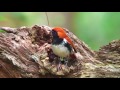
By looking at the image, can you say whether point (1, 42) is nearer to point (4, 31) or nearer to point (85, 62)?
point (4, 31)

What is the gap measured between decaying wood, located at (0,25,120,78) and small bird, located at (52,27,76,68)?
0.19 ft

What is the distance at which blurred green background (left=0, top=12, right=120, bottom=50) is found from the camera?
2869mm

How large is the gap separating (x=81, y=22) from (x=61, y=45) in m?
0.98

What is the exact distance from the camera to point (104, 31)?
2928 mm

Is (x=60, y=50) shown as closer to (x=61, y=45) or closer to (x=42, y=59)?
(x=61, y=45)

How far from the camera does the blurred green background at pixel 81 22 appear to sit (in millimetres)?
2869

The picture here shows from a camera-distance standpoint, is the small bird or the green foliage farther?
the green foliage

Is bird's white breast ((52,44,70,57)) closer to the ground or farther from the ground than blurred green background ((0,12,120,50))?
closer to the ground

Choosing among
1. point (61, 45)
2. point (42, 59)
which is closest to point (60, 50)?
point (61, 45)

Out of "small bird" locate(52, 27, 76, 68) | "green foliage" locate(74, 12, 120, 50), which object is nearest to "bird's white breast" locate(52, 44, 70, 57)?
"small bird" locate(52, 27, 76, 68)

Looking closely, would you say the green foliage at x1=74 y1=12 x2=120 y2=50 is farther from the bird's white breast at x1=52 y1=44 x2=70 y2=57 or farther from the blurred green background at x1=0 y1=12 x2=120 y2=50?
the bird's white breast at x1=52 y1=44 x2=70 y2=57

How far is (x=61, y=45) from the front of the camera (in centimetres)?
215
